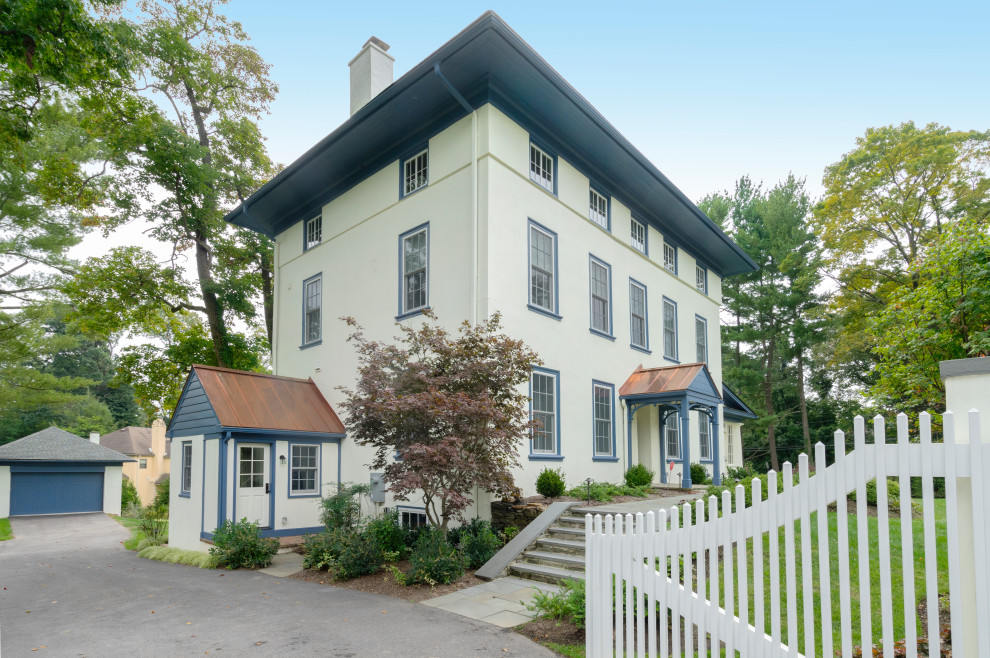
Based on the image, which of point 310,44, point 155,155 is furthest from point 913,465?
point 155,155

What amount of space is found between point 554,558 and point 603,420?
18.6ft

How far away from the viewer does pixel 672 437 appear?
16438 mm

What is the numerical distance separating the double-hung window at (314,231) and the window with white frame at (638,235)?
7980 millimetres

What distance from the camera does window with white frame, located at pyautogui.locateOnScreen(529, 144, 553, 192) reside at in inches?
514

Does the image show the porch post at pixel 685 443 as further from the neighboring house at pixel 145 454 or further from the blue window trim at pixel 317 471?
the neighboring house at pixel 145 454

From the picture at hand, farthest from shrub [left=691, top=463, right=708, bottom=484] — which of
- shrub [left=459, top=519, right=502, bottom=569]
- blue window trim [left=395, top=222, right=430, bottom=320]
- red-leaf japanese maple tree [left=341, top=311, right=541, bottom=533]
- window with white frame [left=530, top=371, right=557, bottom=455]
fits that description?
blue window trim [left=395, top=222, right=430, bottom=320]

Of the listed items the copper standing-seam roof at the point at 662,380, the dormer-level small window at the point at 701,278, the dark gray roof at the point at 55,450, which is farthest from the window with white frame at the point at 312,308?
the dark gray roof at the point at 55,450

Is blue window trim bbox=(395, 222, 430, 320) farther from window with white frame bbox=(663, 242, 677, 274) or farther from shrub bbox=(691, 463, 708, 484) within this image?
shrub bbox=(691, 463, 708, 484)

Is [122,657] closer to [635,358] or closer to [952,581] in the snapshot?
[952,581]

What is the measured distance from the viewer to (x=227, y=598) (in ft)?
27.6

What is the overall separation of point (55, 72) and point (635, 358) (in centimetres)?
1259

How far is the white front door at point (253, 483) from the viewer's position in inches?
477

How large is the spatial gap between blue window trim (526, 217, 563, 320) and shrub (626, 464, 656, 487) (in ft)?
12.3

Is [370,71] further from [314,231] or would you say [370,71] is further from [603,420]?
[603,420]
